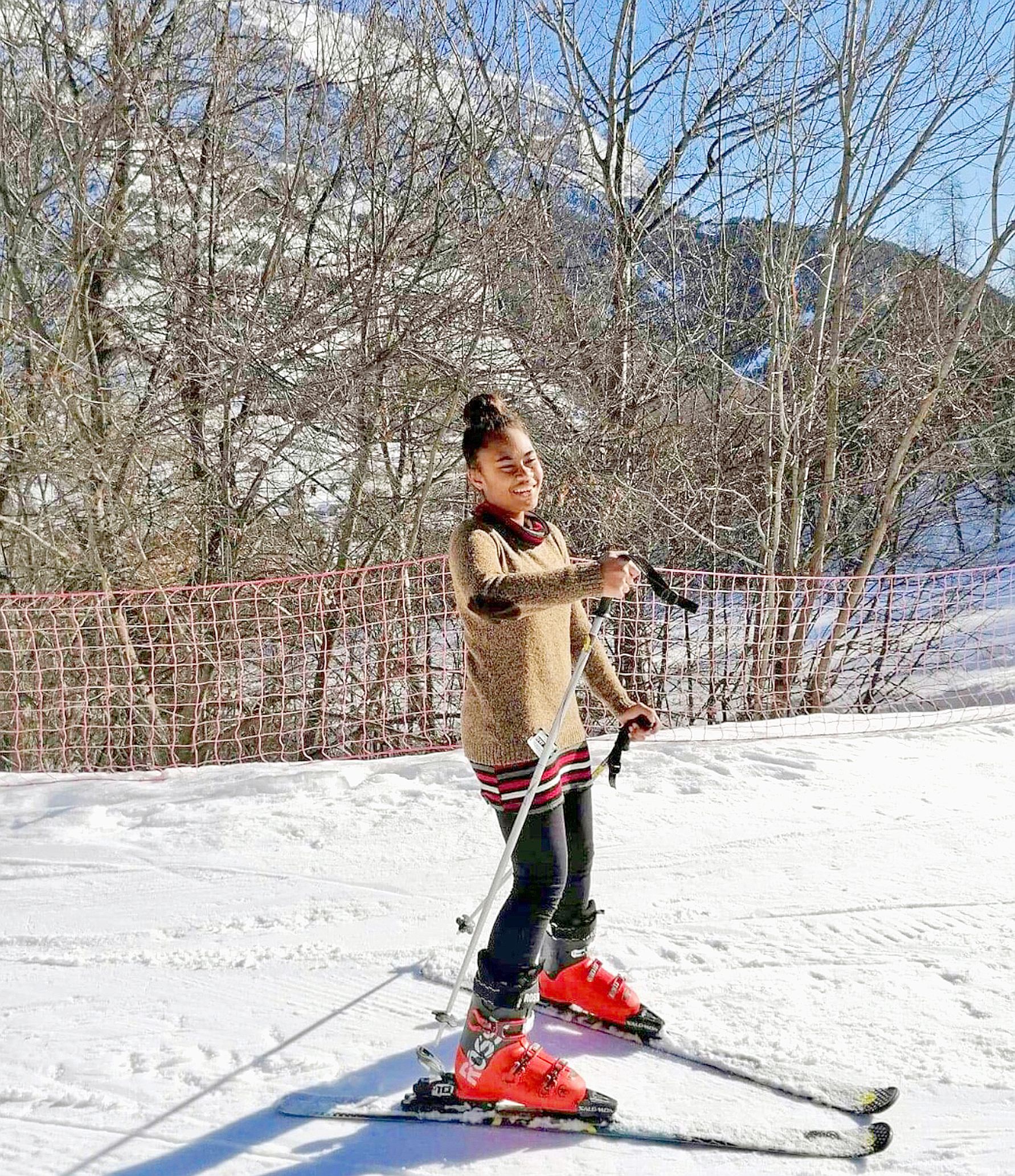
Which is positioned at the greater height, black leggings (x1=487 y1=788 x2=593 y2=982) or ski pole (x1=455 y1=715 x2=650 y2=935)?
ski pole (x1=455 y1=715 x2=650 y2=935)

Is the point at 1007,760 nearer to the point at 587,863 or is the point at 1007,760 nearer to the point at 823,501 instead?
the point at 587,863

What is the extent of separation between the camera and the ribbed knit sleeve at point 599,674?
2.51 metres

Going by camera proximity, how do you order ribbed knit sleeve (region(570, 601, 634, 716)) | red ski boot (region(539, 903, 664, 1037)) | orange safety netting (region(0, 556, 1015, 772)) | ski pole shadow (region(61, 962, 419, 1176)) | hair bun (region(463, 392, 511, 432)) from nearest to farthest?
ski pole shadow (region(61, 962, 419, 1176)) < hair bun (region(463, 392, 511, 432)) < red ski boot (region(539, 903, 664, 1037)) < ribbed knit sleeve (region(570, 601, 634, 716)) < orange safety netting (region(0, 556, 1015, 772))

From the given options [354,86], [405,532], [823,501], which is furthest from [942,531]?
[354,86]

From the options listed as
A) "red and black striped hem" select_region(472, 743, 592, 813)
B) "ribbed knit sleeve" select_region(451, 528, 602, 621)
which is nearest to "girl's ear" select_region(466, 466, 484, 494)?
"ribbed knit sleeve" select_region(451, 528, 602, 621)

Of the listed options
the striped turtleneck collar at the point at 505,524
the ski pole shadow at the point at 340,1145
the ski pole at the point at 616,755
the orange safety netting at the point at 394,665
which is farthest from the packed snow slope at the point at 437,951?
the orange safety netting at the point at 394,665

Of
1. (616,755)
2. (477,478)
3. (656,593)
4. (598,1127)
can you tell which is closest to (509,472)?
(477,478)

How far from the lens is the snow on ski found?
1.93m

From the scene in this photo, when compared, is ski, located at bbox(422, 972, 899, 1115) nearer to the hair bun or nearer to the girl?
the girl

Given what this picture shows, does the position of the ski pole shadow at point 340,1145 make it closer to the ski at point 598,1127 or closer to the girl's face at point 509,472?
the ski at point 598,1127

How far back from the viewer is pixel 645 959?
286cm

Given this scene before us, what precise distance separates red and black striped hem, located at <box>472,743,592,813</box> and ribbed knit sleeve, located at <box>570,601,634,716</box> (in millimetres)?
316

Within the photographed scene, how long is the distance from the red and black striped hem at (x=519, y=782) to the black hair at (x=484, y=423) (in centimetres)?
70

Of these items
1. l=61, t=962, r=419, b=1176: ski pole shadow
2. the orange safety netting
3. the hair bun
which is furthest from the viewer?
the orange safety netting
